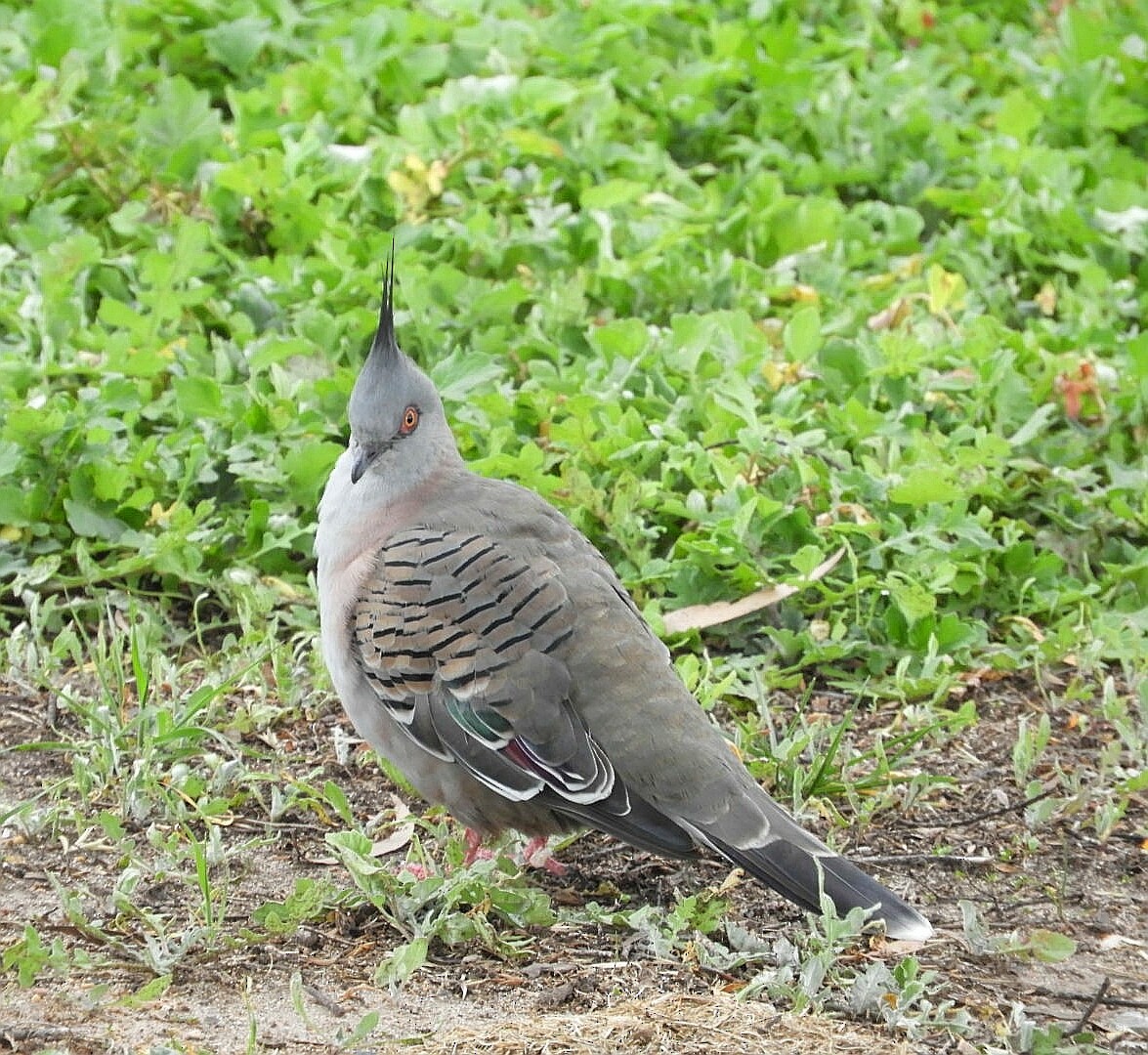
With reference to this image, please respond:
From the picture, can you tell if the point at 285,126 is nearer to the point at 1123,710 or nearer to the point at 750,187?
the point at 750,187

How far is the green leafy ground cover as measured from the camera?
12.6ft

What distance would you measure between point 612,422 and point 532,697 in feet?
5.86

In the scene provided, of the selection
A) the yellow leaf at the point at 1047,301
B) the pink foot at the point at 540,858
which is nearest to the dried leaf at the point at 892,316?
the yellow leaf at the point at 1047,301

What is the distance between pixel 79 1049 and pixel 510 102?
4915 millimetres

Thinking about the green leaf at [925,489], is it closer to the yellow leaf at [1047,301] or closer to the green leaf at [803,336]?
the green leaf at [803,336]

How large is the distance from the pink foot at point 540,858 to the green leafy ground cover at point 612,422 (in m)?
0.06

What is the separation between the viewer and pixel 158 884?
3.83 m

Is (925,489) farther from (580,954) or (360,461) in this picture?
(580,954)

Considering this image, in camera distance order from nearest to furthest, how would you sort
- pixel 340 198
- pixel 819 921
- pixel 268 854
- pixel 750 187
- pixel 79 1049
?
1. pixel 79 1049
2. pixel 819 921
3. pixel 268 854
4. pixel 340 198
5. pixel 750 187

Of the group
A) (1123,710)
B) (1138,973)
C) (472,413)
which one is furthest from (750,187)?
(1138,973)

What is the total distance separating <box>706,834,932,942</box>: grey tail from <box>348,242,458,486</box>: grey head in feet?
4.02

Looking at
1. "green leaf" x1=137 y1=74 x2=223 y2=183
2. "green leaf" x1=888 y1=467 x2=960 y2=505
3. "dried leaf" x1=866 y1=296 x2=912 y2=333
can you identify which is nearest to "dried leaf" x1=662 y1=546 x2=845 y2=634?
"green leaf" x1=888 y1=467 x2=960 y2=505

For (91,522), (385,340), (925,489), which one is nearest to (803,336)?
(925,489)

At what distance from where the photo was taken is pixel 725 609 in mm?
4934
